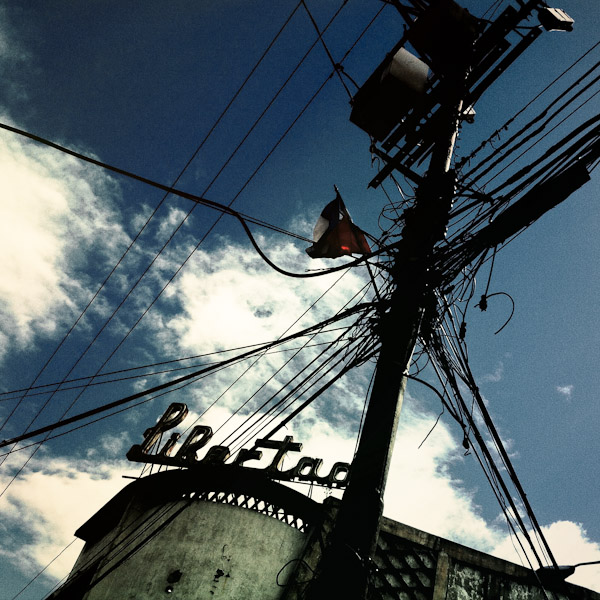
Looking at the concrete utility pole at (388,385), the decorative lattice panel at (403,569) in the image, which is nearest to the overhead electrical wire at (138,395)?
the concrete utility pole at (388,385)

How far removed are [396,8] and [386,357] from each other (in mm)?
6037

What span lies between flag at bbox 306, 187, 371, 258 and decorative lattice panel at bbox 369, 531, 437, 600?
690 centimetres

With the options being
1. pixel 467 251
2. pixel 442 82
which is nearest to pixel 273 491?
pixel 467 251

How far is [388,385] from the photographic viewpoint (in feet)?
13.2

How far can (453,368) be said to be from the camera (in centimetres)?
516

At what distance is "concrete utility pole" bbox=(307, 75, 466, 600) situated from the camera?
3246mm

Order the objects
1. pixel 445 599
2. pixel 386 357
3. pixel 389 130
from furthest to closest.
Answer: pixel 445 599, pixel 389 130, pixel 386 357

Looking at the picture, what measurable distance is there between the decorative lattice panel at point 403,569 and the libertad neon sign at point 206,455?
10.8 feet

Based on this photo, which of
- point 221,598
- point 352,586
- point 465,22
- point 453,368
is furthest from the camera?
point 221,598

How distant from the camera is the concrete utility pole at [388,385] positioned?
10.6 feet

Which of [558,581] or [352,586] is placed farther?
[558,581]

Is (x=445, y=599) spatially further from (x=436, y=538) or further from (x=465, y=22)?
(x=465, y=22)

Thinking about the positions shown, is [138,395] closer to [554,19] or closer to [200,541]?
[554,19]

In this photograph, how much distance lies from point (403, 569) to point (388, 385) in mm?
7112
